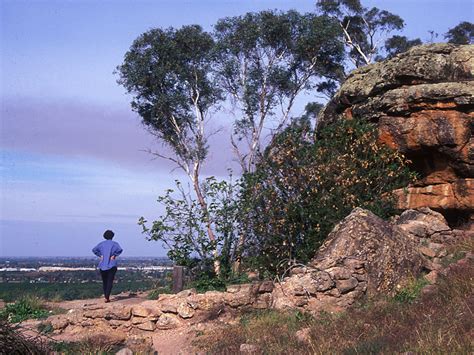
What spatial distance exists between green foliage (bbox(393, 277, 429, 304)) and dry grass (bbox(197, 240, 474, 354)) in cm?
6

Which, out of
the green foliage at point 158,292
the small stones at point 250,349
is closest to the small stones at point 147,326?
the small stones at point 250,349

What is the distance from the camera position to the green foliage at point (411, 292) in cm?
931

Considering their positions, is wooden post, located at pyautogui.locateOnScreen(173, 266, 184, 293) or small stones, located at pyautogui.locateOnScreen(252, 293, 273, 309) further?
wooden post, located at pyautogui.locateOnScreen(173, 266, 184, 293)

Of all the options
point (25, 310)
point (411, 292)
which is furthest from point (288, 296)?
point (25, 310)

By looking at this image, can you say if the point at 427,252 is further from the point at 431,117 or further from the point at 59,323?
the point at 59,323

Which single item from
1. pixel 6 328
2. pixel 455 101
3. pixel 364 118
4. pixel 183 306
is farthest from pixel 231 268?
pixel 6 328

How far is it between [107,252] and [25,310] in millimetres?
2032

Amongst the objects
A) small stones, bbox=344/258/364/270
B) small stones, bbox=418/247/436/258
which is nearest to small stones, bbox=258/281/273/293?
small stones, bbox=344/258/364/270

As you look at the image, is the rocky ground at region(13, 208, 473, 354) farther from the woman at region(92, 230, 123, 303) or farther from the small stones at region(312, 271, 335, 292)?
the woman at region(92, 230, 123, 303)

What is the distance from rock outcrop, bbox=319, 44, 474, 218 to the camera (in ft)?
43.2

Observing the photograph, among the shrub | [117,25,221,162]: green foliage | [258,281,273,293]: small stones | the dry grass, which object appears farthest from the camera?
[117,25,221,162]: green foliage

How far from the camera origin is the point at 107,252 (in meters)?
13.4

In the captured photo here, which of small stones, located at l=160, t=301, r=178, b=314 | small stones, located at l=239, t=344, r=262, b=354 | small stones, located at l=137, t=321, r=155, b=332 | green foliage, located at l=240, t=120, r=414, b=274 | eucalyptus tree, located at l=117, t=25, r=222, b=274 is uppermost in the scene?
eucalyptus tree, located at l=117, t=25, r=222, b=274

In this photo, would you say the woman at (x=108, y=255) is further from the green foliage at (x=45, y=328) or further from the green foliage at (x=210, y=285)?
the green foliage at (x=45, y=328)
